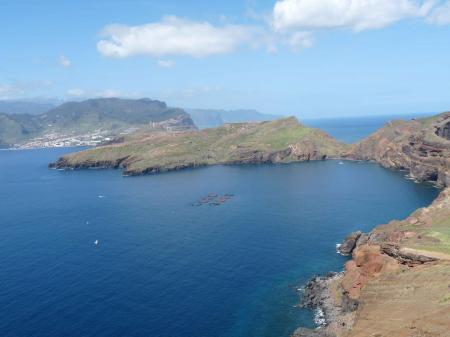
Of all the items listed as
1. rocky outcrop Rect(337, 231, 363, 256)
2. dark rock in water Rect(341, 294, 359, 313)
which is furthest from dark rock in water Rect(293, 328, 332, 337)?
rocky outcrop Rect(337, 231, 363, 256)

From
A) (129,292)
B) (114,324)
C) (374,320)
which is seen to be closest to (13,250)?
(129,292)

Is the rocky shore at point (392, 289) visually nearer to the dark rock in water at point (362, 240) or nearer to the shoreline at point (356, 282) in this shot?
the shoreline at point (356, 282)

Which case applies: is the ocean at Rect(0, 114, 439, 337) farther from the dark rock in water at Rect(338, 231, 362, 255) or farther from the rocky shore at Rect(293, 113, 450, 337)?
the rocky shore at Rect(293, 113, 450, 337)

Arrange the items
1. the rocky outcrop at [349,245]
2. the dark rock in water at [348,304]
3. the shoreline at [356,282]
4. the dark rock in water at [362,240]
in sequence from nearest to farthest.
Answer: the shoreline at [356,282], the dark rock in water at [348,304], the dark rock in water at [362,240], the rocky outcrop at [349,245]

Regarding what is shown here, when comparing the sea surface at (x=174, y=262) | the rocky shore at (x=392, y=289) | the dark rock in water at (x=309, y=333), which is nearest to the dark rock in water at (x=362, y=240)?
the rocky shore at (x=392, y=289)

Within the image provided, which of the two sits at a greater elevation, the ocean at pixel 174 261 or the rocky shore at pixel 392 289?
the rocky shore at pixel 392 289

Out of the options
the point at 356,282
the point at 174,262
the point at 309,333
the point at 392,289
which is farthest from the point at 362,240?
the point at 174,262

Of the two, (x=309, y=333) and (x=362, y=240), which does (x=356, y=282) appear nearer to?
(x=309, y=333)

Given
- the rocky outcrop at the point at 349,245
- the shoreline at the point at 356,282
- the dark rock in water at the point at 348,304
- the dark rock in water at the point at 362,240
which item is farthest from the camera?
the rocky outcrop at the point at 349,245

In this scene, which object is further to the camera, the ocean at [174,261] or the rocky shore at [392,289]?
the ocean at [174,261]
